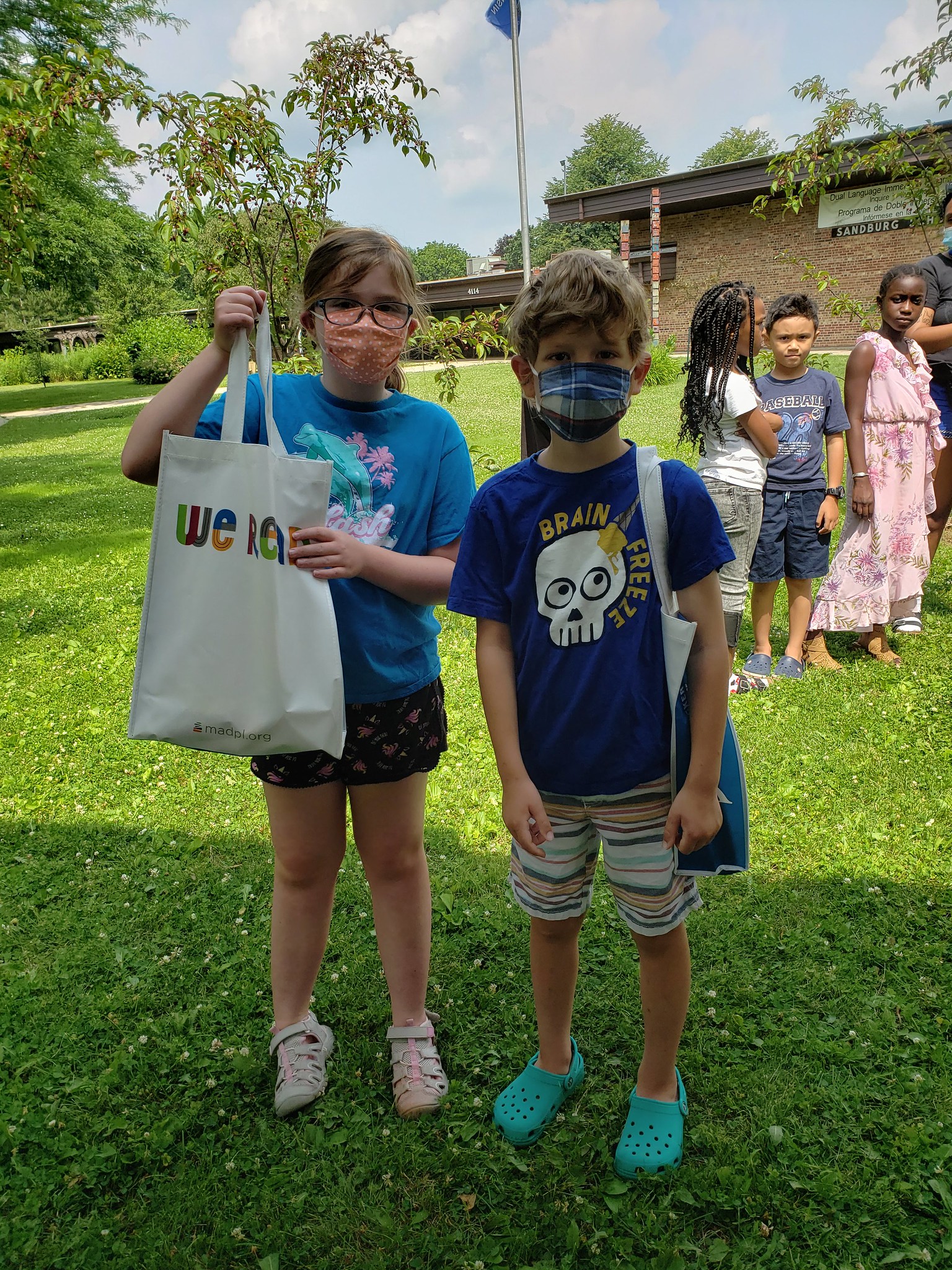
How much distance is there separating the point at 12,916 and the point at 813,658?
14.1 feet

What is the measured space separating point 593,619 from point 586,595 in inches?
2.0

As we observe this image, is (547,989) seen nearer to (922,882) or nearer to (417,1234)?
(417,1234)

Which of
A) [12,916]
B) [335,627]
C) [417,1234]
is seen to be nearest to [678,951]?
[417,1234]

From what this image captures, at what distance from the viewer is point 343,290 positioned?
1933mm

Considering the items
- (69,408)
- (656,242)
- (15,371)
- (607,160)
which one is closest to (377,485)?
(656,242)

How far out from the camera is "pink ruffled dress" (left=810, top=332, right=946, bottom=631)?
492 cm

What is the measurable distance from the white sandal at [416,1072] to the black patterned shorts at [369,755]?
0.78 metres

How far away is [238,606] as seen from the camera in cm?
178

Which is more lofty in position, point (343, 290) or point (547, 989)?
point (343, 290)

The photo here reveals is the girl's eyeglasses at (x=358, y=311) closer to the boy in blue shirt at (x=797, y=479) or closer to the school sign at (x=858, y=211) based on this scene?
the boy in blue shirt at (x=797, y=479)

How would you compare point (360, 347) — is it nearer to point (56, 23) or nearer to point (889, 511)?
point (889, 511)

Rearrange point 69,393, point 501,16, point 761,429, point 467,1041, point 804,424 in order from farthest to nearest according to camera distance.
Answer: point 69,393
point 501,16
point 804,424
point 761,429
point 467,1041

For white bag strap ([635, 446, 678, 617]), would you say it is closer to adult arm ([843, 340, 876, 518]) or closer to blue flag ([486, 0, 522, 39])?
adult arm ([843, 340, 876, 518])

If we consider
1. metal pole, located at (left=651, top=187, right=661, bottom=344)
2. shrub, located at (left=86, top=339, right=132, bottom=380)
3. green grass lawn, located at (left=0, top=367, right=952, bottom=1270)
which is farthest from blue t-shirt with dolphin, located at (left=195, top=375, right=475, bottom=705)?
shrub, located at (left=86, top=339, right=132, bottom=380)
